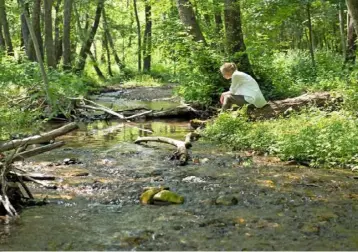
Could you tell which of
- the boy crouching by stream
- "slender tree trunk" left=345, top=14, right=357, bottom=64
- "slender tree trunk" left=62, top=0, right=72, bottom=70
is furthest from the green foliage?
"slender tree trunk" left=62, top=0, right=72, bottom=70

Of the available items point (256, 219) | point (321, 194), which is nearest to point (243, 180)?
point (321, 194)

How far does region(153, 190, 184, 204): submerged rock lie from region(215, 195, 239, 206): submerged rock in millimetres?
453

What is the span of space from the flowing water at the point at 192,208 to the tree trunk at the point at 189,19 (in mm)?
6836

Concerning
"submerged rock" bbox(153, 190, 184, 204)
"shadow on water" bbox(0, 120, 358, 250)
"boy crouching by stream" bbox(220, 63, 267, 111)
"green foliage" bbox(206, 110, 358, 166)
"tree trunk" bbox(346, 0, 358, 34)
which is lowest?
"shadow on water" bbox(0, 120, 358, 250)

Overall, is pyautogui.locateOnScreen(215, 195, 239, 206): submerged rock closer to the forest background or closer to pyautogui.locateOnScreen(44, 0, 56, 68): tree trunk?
the forest background

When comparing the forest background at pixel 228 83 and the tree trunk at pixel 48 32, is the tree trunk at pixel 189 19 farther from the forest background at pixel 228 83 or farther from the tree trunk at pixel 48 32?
the tree trunk at pixel 48 32

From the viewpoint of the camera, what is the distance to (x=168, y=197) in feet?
19.1

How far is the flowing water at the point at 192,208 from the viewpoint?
176 inches

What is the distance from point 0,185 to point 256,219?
2.80 meters

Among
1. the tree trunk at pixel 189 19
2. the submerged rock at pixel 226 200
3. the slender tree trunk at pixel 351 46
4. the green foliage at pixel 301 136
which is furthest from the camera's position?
the slender tree trunk at pixel 351 46

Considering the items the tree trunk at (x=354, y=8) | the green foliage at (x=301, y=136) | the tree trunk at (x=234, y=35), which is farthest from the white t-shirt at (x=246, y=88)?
the tree trunk at (x=354, y=8)

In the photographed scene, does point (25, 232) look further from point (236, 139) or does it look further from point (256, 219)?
point (236, 139)

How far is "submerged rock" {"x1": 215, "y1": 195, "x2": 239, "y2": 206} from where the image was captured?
572 centimetres

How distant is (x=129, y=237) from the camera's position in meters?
4.61
